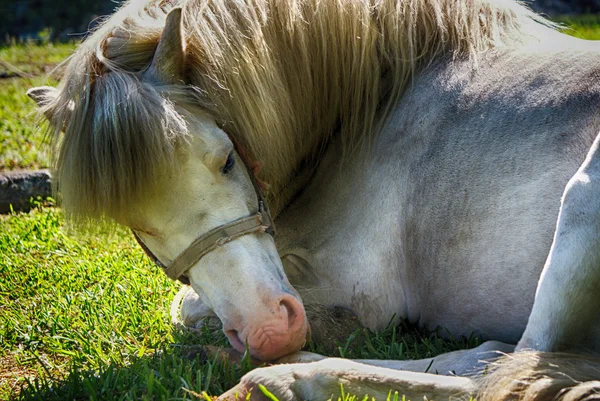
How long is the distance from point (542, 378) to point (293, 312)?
829mm

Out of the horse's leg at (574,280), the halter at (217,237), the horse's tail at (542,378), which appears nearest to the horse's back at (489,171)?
the horse's leg at (574,280)

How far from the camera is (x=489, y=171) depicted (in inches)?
112

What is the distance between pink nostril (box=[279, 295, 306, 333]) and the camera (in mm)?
2676

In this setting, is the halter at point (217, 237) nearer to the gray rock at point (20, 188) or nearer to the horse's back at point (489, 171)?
the horse's back at point (489, 171)

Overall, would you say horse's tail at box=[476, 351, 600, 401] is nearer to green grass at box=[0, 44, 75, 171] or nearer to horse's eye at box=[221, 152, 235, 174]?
horse's eye at box=[221, 152, 235, 174]

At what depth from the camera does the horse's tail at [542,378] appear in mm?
2178

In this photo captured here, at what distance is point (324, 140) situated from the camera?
3.37 meters

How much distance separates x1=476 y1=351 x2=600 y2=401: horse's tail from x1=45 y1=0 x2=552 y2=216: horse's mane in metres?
1.20

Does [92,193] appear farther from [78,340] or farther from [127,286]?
[127,286]

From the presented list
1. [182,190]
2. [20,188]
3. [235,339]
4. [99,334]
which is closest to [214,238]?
[182,190]

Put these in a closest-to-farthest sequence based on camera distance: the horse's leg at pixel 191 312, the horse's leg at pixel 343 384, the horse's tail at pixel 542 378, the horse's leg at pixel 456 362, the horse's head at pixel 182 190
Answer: the horse's tail at pixel 542 378, the horse's leg at pixel 343 384, the horse's leg at pixel 456 362, the horse's head at pixel 182 190, the horse's leg at pixel 191 312

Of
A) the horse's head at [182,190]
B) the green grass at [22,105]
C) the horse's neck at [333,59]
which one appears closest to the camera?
the horse's head at [182,190]

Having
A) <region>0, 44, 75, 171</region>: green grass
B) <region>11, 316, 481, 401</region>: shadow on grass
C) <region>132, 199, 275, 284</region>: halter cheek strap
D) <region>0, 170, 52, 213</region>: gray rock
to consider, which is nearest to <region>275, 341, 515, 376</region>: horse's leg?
<region>11, 316, 481, 401</region>: shadow on grass

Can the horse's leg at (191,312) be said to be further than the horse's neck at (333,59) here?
Yes
